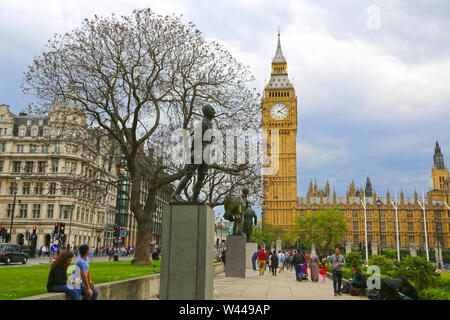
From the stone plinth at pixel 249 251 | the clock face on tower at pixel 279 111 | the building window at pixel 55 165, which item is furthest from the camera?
the clock face on tower at pixel 279 111

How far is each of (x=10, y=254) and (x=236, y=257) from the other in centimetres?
1787

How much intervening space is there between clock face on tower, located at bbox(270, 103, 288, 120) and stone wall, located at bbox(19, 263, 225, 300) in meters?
106

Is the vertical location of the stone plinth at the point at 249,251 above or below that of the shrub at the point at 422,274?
below

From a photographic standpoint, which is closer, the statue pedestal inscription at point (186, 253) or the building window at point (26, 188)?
the statue pedestal inscription at point (186, 253)

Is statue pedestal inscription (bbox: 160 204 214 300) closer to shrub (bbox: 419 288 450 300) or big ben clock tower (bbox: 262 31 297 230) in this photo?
shrub (bbox: 419 288 450 300)

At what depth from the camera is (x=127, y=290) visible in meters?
10.0

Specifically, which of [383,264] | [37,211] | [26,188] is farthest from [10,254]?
[26,188]

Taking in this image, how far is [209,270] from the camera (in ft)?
29.0

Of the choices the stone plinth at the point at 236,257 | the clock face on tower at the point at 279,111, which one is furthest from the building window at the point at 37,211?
the clock face on tower at the point at 279,111

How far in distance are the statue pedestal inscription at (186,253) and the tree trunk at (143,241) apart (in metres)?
12.5

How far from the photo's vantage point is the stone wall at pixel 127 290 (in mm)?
8578

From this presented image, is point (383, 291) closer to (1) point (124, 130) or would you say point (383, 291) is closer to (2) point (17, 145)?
(1) point (124, 130)

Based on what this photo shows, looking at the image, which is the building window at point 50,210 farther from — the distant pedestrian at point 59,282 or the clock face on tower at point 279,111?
the clock face on tower at point 279,111
